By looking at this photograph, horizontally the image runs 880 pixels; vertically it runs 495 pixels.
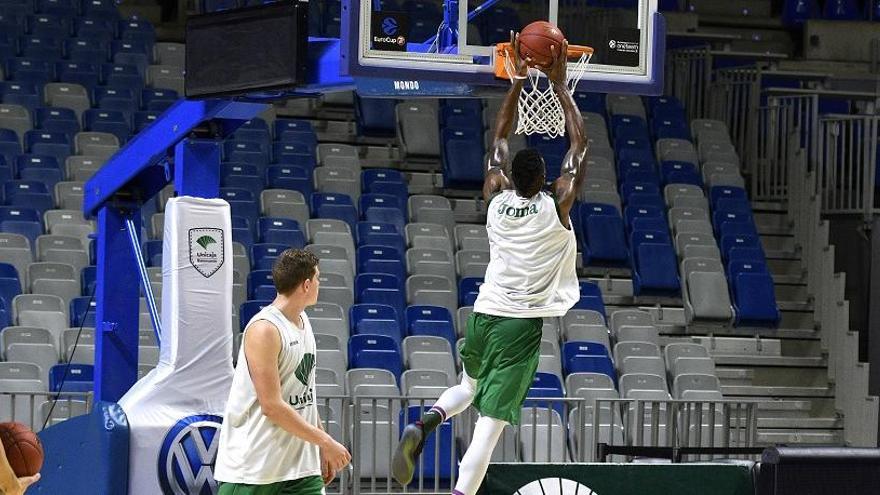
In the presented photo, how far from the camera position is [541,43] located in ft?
23.7

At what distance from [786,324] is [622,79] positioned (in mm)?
9658

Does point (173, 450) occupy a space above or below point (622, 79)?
below

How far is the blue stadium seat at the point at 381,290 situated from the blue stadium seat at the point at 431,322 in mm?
136

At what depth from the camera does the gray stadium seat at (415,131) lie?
692 inches

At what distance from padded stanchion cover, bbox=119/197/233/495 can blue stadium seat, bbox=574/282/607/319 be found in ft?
21.6

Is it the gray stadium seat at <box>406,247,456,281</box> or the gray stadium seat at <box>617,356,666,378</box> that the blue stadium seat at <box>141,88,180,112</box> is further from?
the gray stadium seat at <box>617,356,666,378</box>

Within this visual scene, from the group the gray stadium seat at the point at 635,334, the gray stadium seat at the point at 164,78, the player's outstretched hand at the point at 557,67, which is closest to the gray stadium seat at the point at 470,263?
the gray stadium seat at the point at 635,334

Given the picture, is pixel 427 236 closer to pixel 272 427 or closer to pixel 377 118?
pixel 377 118

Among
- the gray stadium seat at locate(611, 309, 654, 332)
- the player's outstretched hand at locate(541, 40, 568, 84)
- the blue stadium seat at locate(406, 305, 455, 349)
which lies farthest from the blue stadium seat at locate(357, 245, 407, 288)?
the player's outstretched hand at locate(541, 40, 568, 84)

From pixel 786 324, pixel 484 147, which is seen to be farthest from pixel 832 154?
pixel 484 147

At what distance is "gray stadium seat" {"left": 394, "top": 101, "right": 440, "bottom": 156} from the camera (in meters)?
17.6

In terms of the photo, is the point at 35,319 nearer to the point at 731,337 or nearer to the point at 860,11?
the point at 731,337

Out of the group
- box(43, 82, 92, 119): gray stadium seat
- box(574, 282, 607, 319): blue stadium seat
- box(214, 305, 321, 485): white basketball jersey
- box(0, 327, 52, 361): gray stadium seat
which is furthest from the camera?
box(43, 82, 92, 119): gray stadium seat

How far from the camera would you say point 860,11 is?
22.2 m
